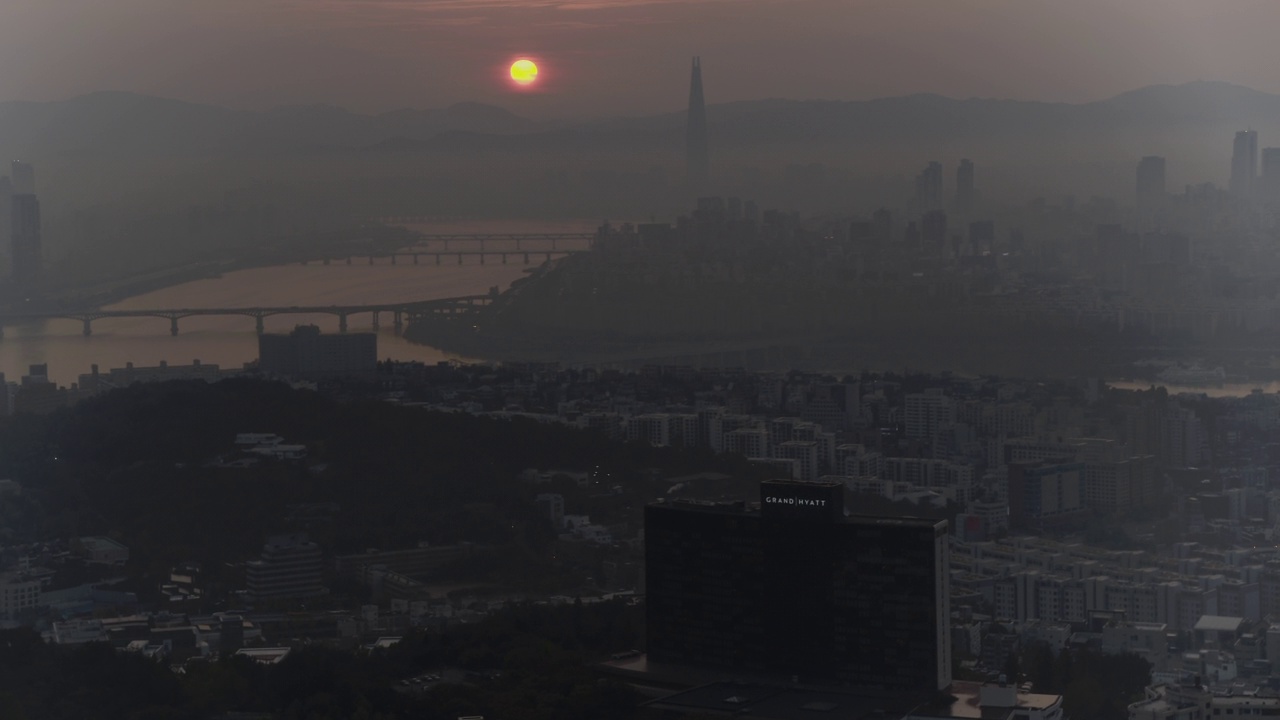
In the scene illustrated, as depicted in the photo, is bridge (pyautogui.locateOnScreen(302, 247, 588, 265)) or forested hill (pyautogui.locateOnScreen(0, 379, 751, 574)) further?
bridge (pyautogui.locateOnScreen(302, 247, 588, 265))

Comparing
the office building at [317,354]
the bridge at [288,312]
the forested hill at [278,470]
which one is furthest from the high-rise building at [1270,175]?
the office building at [317,354]

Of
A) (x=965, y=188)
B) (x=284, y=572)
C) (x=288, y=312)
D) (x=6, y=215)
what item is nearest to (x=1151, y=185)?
(x=965, y=188)

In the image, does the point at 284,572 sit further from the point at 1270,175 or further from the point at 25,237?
the point at 1270,175

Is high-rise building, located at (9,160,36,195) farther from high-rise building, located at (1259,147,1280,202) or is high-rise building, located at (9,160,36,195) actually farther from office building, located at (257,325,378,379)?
high-rise building, located at (1259,147,1280,202)

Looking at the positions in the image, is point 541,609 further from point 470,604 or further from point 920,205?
point 920,205

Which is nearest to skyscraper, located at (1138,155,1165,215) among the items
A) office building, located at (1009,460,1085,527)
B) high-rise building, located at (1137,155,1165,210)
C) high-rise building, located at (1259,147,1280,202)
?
high-rise building, located at (1137,155,1165,210)
